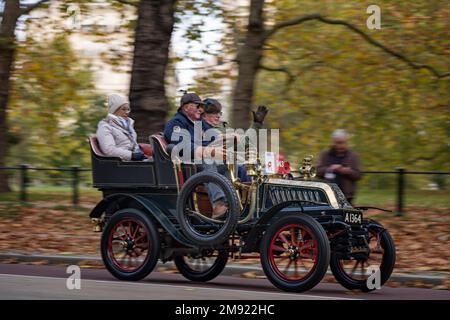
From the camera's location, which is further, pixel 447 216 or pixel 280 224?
pixel 447 216

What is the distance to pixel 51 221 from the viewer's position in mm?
16406

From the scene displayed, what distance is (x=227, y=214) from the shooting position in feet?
30.7

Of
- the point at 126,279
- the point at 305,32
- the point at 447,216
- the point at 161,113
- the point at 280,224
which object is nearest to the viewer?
the point at 280,224

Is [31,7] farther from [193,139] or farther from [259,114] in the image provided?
[259,114]

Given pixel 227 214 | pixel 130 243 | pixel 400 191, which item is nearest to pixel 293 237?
pixel 227 214

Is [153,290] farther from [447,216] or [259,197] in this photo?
[447,216]

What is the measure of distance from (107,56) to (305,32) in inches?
190

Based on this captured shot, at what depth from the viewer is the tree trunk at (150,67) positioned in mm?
13641

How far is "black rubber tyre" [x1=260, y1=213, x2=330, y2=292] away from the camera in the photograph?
8.68 meters

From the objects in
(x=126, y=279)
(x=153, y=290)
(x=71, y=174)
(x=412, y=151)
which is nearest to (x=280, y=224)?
(x=153, y=290)

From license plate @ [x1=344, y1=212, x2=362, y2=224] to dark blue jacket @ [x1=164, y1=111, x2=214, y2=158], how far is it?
5.85 feet

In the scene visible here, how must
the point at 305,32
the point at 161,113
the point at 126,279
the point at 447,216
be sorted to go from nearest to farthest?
the point at 126,279 < the point at 161,113 < the point at 447,216 < the point at 305,32

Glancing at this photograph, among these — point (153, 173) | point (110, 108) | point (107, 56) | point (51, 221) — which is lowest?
point (51, 221)

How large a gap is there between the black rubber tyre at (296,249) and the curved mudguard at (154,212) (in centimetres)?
95
